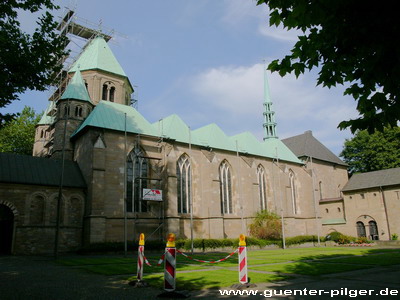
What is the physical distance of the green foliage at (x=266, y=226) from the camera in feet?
114

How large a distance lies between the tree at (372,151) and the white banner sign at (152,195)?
3213 centimetres

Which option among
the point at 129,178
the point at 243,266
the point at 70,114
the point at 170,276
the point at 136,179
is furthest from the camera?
the point at 70,114

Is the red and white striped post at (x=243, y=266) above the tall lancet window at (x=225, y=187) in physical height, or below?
below

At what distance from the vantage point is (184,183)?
33.2 meters

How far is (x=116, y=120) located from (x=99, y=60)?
11.8 metres

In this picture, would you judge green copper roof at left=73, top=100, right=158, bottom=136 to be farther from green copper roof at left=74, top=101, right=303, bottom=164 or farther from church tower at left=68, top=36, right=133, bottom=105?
church tower at left=68, top=36, right=133, bottom=105

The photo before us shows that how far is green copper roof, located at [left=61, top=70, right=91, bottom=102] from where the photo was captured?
32.2m

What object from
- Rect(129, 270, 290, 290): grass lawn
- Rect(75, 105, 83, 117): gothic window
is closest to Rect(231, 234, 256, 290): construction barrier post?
Rect(129, 270, 290, 290): grass lawn

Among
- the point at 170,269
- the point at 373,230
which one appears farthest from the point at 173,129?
the point at 373,230

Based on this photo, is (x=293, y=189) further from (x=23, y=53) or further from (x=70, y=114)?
(x=23, y=53)

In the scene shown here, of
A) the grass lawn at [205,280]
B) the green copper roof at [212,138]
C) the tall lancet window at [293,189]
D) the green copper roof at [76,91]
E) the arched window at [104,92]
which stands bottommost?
the grass lawn at [205,280]

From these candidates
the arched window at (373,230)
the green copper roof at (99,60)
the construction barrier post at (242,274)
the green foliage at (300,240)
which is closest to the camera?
the construction barrier post at (242,274)

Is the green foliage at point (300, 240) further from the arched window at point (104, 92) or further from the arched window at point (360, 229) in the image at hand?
the arched window at point (104, 92)

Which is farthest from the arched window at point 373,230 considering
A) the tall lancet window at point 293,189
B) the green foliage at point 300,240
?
the tall lancet window at point 293,189
